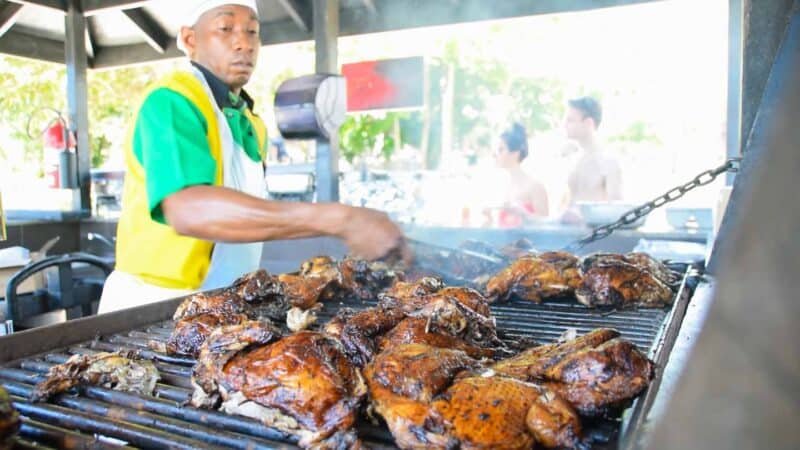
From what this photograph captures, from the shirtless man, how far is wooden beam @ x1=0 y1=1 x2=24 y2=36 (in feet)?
22.1

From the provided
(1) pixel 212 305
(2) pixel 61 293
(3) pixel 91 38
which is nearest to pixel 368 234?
(1) pixel 212 305

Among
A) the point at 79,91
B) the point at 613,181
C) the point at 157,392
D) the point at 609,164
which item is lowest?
the point at 157,392

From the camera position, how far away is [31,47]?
26.3ft

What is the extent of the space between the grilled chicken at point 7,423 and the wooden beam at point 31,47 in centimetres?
773

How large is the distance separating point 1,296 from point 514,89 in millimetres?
19403

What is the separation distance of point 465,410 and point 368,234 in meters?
1.34

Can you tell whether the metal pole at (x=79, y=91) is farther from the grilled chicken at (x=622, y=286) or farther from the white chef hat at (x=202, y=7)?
the grilled chicken at (x=622, y=286)

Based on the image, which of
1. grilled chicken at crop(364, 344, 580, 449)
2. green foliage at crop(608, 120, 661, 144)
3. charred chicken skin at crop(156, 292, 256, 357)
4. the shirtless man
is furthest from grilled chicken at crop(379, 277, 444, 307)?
green foliage at crop(608, 120, 661, 144)

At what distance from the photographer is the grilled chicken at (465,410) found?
5.03 ft

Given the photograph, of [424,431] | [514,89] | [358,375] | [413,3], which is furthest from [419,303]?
[514,89]

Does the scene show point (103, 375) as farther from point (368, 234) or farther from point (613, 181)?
point (613, 181)

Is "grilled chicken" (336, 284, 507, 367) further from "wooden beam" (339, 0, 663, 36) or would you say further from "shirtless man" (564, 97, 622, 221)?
"shirtless man" (564, 97, 622, 221)

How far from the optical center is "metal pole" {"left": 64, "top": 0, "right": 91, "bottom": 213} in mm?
7324

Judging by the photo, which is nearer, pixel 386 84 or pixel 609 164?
pixel 386 84
